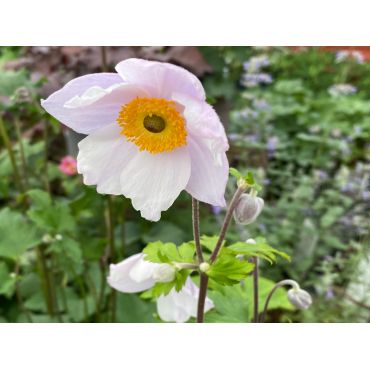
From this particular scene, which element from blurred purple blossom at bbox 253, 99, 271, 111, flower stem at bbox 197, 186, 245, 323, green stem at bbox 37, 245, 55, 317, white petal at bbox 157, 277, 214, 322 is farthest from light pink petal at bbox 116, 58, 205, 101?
blurred purple blossom at bbox 253, 99, 271, 111

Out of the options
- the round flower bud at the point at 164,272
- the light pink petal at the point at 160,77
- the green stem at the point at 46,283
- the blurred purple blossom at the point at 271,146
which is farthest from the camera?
the blurred purple blossom at the point at 271,146

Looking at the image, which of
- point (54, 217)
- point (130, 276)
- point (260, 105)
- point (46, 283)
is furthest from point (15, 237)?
point (260, 105)

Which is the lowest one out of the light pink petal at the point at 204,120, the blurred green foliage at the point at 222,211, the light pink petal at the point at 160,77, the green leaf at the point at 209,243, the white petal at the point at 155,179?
the blurred green foliage at the point at 222,211

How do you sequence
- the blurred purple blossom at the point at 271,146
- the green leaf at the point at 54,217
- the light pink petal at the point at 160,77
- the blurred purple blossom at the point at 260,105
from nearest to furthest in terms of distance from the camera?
the light pink petal at the point at 160,77
the green leaf at the point at 54,217
the blurred purple blossom at the point at 271,146
the blurred purple blossom at the point at 260,105

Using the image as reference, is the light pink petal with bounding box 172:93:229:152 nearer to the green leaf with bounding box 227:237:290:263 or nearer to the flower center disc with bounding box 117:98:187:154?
the flower center disc with bounding box 117:98:187:154

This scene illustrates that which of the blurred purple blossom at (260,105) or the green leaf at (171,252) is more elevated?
the green leaf at (171,252)

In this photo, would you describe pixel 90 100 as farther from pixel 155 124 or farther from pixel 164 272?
pixel 164 272

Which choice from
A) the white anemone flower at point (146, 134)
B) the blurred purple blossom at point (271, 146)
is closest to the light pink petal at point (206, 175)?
the white anemone flower at point (146, 134)

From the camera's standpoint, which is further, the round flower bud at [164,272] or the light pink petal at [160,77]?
the round flower bud at [164,272]

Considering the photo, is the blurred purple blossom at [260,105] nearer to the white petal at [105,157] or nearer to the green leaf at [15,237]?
the green leaf at [15,237]
